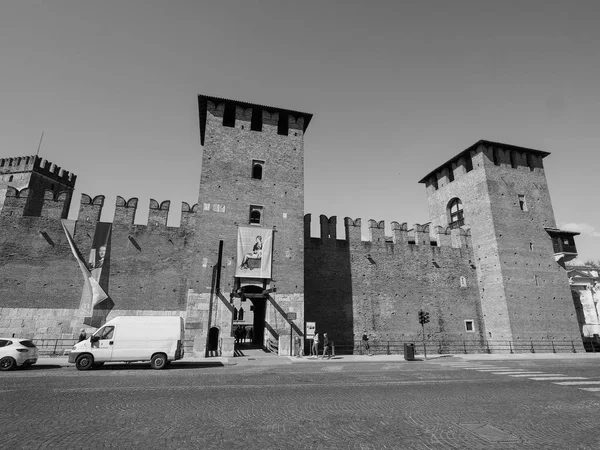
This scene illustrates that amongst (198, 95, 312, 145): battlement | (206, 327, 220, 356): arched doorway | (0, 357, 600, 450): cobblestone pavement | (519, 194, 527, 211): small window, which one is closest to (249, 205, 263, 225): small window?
(198, 95, 312, 145): battlement

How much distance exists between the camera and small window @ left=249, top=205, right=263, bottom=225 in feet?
66.9

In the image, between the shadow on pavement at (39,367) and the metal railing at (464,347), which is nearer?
the shadow on pavement at (39,367)

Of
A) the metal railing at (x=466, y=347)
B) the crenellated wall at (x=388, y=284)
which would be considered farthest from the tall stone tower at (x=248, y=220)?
the metal railing at (x=466, y=347)

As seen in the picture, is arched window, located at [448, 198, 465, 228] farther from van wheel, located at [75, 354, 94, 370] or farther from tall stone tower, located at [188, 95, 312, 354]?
van wheel, located at [75, 354, 94, 370]

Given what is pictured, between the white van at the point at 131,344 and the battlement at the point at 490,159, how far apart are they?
25219 mm

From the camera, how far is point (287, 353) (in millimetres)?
17688

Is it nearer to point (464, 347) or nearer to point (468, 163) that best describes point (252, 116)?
point (468, 163)

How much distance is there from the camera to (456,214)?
27641 mm

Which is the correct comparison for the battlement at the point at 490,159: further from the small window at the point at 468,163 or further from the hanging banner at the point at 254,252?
the hanging banner at the point at 254,252

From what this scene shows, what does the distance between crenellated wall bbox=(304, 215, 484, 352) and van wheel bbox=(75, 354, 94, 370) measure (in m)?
12.2

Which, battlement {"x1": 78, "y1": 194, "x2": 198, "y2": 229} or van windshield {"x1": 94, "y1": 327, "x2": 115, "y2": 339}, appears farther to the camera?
battlement {"x1": 78, "y1": 194, "x2": 198, "y2": 229}

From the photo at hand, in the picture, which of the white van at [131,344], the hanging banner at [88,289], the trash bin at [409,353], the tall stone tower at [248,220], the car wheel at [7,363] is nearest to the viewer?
the car wheel at [7,363]

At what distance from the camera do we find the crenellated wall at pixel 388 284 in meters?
21.5

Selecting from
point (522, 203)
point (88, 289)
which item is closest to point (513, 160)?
point (522, 203)
